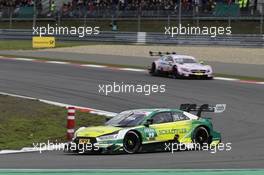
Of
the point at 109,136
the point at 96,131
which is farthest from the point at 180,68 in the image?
the point at 109,136

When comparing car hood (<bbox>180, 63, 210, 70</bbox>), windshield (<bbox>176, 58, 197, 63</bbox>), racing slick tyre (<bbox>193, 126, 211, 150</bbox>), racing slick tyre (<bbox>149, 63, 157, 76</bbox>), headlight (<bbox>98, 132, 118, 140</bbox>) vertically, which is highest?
headlight (<bbox>98, 132, 118, 140</bbox>)

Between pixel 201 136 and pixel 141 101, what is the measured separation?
7445 millimetres

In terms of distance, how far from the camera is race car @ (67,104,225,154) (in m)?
15.0

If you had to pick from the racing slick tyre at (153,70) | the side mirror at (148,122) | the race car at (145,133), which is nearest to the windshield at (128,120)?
the race car at (145,133)

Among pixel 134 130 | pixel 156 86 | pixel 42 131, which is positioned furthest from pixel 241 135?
pixel 156 86

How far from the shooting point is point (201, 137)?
53.3ft

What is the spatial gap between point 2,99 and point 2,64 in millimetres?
13005

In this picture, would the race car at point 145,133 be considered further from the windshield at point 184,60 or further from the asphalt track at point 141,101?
the windshield at point 184,60

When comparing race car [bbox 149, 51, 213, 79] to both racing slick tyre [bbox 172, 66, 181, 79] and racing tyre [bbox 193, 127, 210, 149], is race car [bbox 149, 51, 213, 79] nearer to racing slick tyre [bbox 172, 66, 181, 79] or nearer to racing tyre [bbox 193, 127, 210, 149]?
racing slick tyre [bbox 172, 66, 181, 79]

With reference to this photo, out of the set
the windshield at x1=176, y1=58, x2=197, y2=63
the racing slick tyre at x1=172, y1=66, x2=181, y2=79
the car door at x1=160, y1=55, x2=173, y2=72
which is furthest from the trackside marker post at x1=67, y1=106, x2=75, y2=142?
the windshield at x1=176, y1=58, x2=197, y2=63

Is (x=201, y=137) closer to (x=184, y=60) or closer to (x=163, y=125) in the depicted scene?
(x=163, y=125)

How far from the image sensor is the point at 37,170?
1180 cm

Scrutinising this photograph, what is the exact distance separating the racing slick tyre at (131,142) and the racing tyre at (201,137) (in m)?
1.56

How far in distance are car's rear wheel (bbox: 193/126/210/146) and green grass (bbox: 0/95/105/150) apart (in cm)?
374
